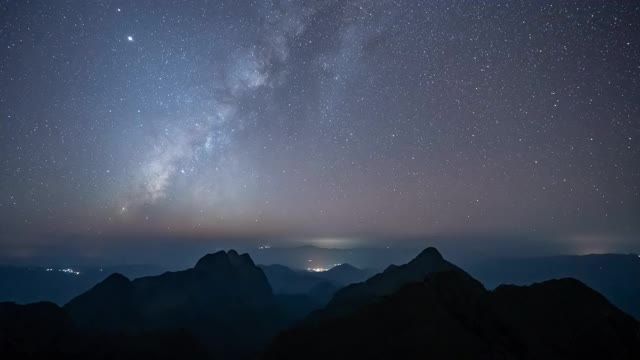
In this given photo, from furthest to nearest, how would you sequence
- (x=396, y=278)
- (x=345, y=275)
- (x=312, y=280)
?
(x=345, y=275)
(x=312, y=280)
(x=396, y=278)

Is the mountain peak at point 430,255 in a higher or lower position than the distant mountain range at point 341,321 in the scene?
higher

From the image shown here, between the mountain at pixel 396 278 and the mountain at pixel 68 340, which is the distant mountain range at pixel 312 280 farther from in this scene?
the mountain at pixel 68 340

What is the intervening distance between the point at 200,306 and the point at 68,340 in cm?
2943

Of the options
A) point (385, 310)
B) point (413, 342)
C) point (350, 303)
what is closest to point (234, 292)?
point (350, 303)

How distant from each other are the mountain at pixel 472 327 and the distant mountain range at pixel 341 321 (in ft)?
0.36

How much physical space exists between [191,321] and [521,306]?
63.7 m

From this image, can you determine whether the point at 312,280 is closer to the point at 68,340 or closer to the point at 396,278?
the point at 396,278

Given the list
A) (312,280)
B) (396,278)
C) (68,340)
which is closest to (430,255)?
(396,278)

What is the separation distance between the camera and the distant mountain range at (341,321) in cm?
3394

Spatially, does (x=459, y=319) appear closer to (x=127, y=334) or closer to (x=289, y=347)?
(x=289, y=347)

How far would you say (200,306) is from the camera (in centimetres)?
7969

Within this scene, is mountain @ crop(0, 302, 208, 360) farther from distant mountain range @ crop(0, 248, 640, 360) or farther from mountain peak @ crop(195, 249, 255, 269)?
mountain peak @ crop(195, 249, 255, 269)

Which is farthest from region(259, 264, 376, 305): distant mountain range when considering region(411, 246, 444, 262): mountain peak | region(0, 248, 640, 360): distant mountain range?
region(411, 246, 444, 262): mountain peak

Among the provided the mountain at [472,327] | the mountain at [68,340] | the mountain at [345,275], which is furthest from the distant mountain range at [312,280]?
the mountain at [472,327]
